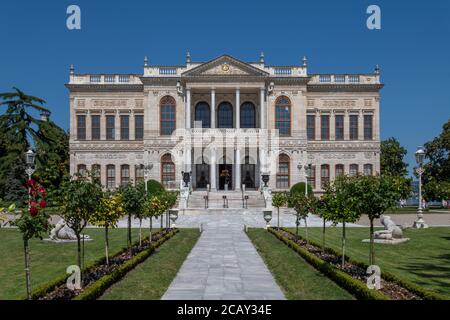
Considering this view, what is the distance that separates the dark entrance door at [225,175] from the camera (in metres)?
50.2

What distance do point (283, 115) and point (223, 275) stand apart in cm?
3856

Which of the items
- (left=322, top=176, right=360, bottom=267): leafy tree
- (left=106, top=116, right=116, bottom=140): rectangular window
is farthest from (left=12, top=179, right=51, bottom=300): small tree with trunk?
(left=106, top=116, right=116, bottom=140): rectangular window

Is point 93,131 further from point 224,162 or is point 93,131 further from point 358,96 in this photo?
point 358,96

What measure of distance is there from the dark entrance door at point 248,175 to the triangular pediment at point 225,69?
8950 millimetres

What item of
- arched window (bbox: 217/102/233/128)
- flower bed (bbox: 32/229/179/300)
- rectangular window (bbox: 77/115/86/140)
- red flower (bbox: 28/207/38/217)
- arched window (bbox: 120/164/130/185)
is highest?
arched window (bbox: 217/102/233/128)

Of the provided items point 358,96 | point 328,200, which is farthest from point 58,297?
point 358,96

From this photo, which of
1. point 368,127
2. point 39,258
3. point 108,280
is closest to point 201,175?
point 368,127

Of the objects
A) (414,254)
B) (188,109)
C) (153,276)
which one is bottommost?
(414,254)

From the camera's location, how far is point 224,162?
49.8 meters

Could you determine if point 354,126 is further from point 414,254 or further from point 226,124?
point 414,254

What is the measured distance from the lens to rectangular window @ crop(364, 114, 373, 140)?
169 ft

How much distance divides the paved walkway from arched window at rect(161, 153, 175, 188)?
29.9 metres

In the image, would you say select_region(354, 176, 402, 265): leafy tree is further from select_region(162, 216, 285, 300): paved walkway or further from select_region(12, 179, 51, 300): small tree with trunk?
select_region(12, 179, 51, 300): small tree with trunk

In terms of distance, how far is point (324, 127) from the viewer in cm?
5153
